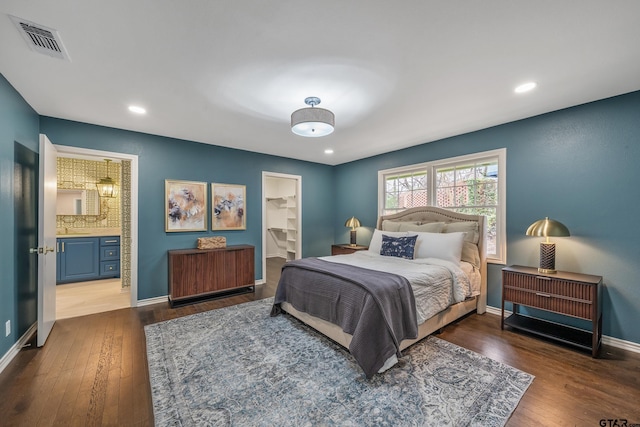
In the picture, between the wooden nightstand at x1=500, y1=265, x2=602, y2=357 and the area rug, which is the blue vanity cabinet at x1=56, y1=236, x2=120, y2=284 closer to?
the area rug

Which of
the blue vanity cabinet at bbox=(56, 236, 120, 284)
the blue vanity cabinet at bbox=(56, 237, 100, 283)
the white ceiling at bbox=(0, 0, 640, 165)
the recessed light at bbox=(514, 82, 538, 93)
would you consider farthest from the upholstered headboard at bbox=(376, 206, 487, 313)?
the blue vanity cabinet at bbox=(56, 237, 100, 283)

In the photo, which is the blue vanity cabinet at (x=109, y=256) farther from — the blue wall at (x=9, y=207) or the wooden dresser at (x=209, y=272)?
the blue wall at (x=9, y=207)

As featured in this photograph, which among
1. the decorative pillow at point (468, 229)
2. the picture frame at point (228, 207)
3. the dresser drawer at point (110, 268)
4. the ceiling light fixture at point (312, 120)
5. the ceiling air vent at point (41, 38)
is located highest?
the ceiling air vent at point (41, 38)

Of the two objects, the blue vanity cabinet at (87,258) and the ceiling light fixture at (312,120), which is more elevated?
the ceiling light fixture at (312,120)

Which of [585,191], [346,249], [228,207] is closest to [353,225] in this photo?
[346,249]

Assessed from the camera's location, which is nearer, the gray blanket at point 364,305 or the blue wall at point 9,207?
the gray blanket at point 364,305

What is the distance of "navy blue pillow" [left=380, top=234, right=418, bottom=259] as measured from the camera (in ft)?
11.6

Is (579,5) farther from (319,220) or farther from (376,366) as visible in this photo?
(319,220)

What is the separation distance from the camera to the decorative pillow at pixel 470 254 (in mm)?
3453

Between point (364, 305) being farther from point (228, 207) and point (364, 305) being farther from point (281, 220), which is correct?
point (281, 220)

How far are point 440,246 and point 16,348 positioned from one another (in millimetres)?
4565

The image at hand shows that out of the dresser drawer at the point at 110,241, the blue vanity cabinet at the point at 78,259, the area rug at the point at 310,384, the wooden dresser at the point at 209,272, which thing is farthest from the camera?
the dresser drawer at the point at 110,241

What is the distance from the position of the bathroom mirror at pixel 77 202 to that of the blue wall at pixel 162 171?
2714 millimetres

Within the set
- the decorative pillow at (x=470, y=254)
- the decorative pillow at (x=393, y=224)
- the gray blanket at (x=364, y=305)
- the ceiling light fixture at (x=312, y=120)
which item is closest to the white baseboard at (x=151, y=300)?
the gray blanket at (x=364, y=305)
